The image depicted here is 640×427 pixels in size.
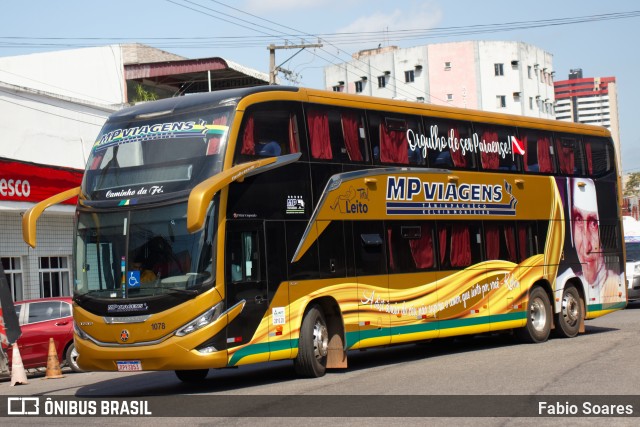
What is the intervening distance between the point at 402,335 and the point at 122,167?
568 centimetres

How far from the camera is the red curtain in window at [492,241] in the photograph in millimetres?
19266

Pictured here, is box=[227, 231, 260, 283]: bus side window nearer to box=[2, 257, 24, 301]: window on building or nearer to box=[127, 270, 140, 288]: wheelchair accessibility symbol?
box=[127, 270, 140, 288]: wheelchair accessibility symbol

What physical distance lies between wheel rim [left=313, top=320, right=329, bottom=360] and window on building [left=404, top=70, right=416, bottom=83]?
280ft

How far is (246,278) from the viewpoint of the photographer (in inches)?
559

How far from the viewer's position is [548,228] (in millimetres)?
20750

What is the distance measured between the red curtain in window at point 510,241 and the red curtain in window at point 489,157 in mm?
1251

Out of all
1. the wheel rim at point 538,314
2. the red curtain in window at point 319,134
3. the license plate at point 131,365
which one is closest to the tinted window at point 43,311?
the license plate at point 131,365

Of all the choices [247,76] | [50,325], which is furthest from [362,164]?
[247,76]

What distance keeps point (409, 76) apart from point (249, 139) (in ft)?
285

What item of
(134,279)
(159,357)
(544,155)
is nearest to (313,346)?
(159,357)

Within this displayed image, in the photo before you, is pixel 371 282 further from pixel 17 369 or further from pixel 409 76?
pixel 409 76

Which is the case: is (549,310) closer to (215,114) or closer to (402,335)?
(402,335)

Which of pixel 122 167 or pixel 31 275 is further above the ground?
pixel 122 167

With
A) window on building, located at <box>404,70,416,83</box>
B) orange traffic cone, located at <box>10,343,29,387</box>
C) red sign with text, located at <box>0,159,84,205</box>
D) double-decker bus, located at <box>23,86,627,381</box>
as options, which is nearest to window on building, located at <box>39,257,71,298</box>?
red sign with text, located at <box>0,159,84,205</box>
